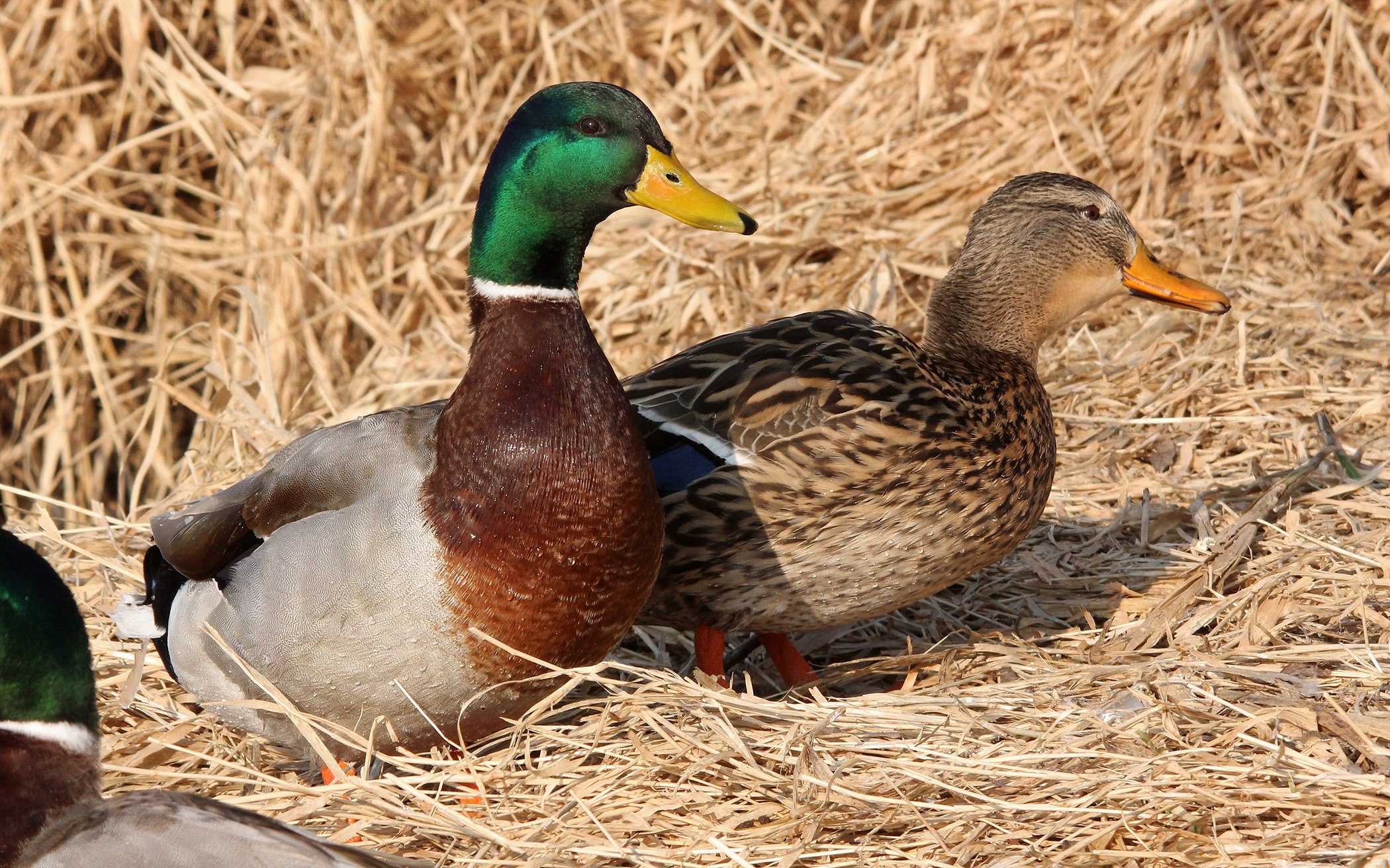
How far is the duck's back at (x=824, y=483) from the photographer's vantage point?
3158 mm

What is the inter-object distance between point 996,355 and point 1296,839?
4.63ft

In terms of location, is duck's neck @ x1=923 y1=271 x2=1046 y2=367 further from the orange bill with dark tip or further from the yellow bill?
the yellow bill

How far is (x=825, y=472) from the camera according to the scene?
124 inches

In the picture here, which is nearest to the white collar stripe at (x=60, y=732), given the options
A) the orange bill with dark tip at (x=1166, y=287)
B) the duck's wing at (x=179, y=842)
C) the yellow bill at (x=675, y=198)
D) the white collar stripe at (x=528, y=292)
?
the duck's wing at (x=179, y=842)

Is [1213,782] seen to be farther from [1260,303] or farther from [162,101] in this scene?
[162,101]

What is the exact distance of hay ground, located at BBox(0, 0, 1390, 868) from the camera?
2908mm

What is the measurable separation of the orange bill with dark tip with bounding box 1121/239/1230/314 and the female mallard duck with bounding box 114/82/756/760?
3.97 ft

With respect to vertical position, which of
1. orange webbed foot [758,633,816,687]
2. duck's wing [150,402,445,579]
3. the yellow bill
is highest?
the yellow bill

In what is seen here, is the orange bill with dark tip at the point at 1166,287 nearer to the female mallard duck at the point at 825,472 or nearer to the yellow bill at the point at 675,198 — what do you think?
the female mallard duck at the point at 825,472

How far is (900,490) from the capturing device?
125 inches

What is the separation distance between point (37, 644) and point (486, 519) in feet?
2.55

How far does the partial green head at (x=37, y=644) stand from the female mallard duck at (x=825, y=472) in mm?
1219

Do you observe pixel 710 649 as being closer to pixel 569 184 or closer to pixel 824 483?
pixel 824 483

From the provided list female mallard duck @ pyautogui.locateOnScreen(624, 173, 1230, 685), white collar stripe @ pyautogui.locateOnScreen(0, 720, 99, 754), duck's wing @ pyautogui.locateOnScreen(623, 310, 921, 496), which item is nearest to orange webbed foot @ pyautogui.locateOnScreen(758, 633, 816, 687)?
female mallard duck @ pyautogui.locateOnScreen(624, 173, 1230, 685)
